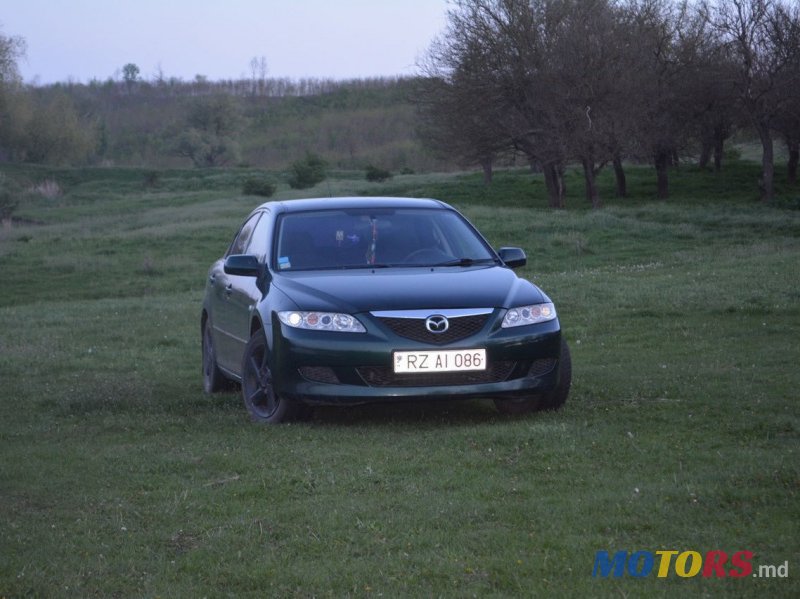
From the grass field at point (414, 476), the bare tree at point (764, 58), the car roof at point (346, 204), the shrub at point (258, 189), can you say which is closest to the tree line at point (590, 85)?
the bare tree at point (764, 58)

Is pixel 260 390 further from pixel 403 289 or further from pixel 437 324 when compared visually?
pixel 437 324

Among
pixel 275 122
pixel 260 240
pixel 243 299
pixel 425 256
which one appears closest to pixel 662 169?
pixel 260 240

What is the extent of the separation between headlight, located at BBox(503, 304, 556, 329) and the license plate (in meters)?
0.35

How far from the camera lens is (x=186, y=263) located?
2819cm

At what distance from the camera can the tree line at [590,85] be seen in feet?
147

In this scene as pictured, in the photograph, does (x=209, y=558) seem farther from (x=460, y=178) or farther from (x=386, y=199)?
(x=460, y=178)

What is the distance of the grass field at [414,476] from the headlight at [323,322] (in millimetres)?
633

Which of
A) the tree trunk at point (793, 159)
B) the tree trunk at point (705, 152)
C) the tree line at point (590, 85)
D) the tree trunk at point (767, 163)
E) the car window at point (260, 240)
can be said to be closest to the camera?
the car window at point (260, 240)

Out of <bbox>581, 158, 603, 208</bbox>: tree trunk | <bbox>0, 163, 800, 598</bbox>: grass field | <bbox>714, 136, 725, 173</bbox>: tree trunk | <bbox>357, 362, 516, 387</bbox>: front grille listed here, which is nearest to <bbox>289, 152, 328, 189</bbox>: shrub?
<bbox>581, 158, 603, 208</bbox>: tree trunk

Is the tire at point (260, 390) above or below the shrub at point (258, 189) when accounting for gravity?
above

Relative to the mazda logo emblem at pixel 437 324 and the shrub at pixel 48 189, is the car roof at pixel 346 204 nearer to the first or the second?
the mazda logo emblem at pixel 437 324

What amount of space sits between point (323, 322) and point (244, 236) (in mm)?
2527

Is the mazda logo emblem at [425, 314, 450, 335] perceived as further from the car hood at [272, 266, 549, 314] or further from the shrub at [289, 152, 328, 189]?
the shrub at [289, 152, 328, 189]

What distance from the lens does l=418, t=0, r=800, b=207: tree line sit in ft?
147
